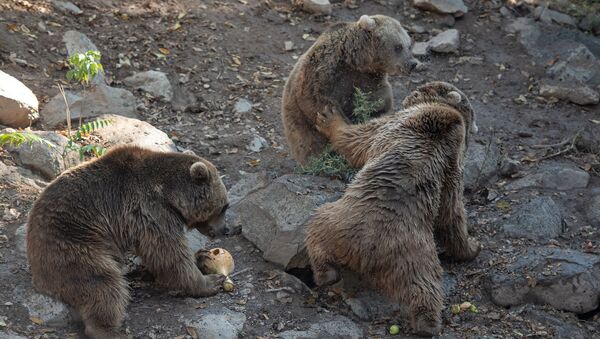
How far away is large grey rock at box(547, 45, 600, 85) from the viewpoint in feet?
42.9

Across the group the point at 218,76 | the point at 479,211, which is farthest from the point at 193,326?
the point at 218,76

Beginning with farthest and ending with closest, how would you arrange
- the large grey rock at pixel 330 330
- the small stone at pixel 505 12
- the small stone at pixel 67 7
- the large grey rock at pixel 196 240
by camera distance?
the small stone at pixel 505 12
the small stone at pixel 67 7
the large grey rock at pixel 196 240
the large grey rock at pixel 330 330

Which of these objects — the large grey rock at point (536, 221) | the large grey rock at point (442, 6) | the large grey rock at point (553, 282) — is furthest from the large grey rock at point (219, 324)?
the large grey rock at point (442, 6)

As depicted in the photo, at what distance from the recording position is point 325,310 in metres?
7.33

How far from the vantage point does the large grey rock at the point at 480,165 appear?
9688 millimetres

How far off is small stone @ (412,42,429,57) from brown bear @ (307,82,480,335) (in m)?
5.32

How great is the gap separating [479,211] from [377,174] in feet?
7.67

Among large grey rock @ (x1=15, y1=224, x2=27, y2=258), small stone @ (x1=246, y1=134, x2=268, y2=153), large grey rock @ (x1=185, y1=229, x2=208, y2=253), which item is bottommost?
small stone @ (x1=246, y1=134, x2=268, y2=153)

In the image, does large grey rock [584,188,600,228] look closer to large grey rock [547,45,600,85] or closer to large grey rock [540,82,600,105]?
large grey rock [540,82,600,105]

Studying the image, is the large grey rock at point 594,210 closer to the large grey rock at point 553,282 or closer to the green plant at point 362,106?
the large grey rock at point 553,282

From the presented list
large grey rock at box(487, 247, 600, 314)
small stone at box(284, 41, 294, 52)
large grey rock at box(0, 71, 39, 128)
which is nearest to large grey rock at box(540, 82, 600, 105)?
small stone at box(284, 41, 294, 52)

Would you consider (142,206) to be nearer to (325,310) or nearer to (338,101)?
(325,310)

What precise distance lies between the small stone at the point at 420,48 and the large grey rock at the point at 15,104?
6410 millimetres

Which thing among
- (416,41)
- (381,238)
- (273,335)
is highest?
(381,238)
